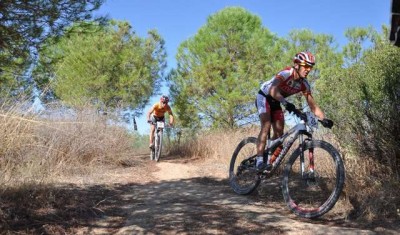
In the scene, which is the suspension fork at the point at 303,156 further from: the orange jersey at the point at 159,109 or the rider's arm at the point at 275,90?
the orange jersey at the point at 159,109

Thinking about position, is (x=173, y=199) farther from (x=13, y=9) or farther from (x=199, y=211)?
(x=13, y=9)

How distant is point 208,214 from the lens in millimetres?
4656

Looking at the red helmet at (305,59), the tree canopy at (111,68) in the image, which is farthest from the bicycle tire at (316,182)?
the tree canopy at (111,68)

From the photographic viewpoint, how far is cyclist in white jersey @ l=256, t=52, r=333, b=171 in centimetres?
526

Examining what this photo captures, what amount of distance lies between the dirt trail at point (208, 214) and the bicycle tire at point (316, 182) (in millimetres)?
151

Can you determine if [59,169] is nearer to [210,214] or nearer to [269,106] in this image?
[210,214]

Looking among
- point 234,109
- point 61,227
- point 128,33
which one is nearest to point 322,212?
point 61,227

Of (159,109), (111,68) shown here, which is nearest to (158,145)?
(159,109)

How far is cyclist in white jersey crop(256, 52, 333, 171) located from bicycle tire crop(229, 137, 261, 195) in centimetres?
39

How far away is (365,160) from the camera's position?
522 centimetres

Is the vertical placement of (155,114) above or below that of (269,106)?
above

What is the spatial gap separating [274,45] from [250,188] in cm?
1548

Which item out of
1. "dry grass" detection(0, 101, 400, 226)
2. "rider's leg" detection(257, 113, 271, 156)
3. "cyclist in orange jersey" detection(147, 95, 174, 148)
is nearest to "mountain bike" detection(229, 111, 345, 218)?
"rider's leg" detection(257, 113, 271, 156)

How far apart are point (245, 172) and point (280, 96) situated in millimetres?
1649
